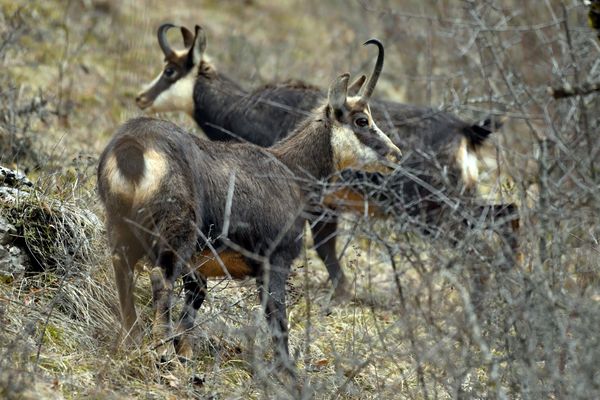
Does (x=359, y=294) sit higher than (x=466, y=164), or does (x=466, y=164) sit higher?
(x=466, y=164)

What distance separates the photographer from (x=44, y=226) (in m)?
7.12

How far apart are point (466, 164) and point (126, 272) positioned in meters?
4.03

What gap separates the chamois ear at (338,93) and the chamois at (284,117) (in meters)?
0.68

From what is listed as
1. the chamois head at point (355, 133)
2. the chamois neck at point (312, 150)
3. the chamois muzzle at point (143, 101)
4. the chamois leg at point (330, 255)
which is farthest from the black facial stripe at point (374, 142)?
the chamois muzzle at point (143, 101)

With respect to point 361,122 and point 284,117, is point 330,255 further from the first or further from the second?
point 361,122

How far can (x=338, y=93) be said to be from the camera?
26.7ft

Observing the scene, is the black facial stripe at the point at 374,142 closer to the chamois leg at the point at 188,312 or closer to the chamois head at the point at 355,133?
the chamois head at the point at 355,133

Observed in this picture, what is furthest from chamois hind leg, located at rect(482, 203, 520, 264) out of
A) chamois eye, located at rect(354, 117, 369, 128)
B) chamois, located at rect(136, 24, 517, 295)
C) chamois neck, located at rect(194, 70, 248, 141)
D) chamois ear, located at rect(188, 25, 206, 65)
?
chamois ear, located at rect(188, 25, 206, 65)

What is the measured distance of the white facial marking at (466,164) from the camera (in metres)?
9.32

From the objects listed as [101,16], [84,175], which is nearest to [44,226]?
[84,175]

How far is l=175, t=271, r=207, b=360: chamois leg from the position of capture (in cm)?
668

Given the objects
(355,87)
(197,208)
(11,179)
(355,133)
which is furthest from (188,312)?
(355,87)

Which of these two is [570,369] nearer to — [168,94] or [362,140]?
[362,140]

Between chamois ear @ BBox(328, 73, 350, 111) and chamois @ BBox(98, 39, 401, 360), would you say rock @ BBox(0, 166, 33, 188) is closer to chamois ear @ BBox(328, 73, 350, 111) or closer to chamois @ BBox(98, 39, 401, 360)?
chamois @ BBox(98, 39, 401, 360)
